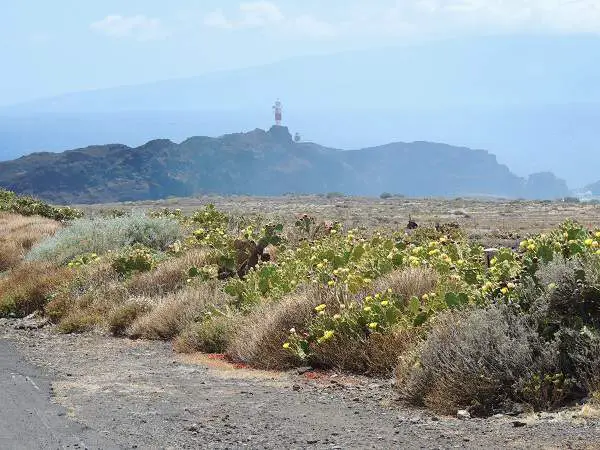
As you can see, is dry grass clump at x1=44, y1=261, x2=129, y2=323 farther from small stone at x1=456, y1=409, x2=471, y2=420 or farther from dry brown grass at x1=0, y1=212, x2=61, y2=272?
small stone at x1=456, y1=409, x2=471, y2=420

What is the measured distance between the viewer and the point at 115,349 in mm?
10062

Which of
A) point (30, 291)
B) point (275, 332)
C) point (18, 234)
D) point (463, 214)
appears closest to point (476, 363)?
point (275, 332)

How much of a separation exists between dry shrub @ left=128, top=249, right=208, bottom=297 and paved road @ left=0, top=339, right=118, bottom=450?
413 centimetres

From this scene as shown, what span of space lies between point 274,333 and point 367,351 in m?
1.24

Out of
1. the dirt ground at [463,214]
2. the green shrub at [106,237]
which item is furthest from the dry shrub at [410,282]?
the dirt ground at [463,214]

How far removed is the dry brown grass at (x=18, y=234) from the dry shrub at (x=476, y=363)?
1213cm

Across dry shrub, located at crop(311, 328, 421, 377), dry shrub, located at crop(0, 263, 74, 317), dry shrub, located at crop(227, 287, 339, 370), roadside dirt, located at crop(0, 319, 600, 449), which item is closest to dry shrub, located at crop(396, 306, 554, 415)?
roadside dirt, located at crop(0, 319, 600, 449)

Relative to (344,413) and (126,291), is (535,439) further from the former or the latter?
(126,291)

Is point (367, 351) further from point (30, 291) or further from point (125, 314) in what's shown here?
point (30, 291)

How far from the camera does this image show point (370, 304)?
26.3 ft

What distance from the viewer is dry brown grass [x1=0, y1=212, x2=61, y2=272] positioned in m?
17.2

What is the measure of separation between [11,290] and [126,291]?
8.08 feet

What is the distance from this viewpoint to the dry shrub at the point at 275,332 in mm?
8406

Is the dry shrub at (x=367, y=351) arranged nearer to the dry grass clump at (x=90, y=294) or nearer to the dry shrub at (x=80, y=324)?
the dry shrub at (x=80, y=324)
